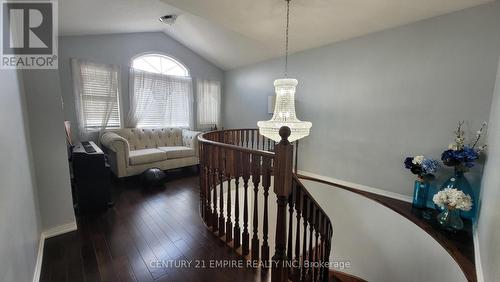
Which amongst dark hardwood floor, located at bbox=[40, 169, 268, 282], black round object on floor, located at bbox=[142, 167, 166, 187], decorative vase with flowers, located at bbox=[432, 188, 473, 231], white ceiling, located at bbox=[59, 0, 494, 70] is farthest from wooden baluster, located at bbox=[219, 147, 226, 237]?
decorative vase with flowers, located at bbox=[432, 188, 473, 231]

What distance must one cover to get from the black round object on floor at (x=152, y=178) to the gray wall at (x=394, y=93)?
2.72 meters

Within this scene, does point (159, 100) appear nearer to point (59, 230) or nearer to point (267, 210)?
point (59, 230)

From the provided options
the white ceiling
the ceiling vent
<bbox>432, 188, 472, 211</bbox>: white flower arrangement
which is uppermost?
the ceiling vent

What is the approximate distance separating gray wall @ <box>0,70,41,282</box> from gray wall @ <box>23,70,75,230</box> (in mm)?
134

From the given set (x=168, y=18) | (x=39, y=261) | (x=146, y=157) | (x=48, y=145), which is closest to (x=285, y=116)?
(x=48, y=145)

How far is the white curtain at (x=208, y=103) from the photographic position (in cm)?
550

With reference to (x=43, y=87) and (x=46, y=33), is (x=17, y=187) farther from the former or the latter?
(x=46, y=33)

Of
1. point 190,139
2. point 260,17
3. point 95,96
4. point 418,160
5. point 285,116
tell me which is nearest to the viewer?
point 285,116

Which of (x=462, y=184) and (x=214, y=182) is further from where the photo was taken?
(x=462, y=184)

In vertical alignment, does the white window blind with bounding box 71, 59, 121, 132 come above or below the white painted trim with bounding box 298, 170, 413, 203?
above

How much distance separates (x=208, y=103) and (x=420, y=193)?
4905 mm

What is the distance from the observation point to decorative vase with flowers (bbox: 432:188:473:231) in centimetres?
189

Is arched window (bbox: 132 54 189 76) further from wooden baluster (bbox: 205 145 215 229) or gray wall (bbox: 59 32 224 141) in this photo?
wooden baluster (bbox: 205 145 215 229)

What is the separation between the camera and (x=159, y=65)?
15.9 ft
